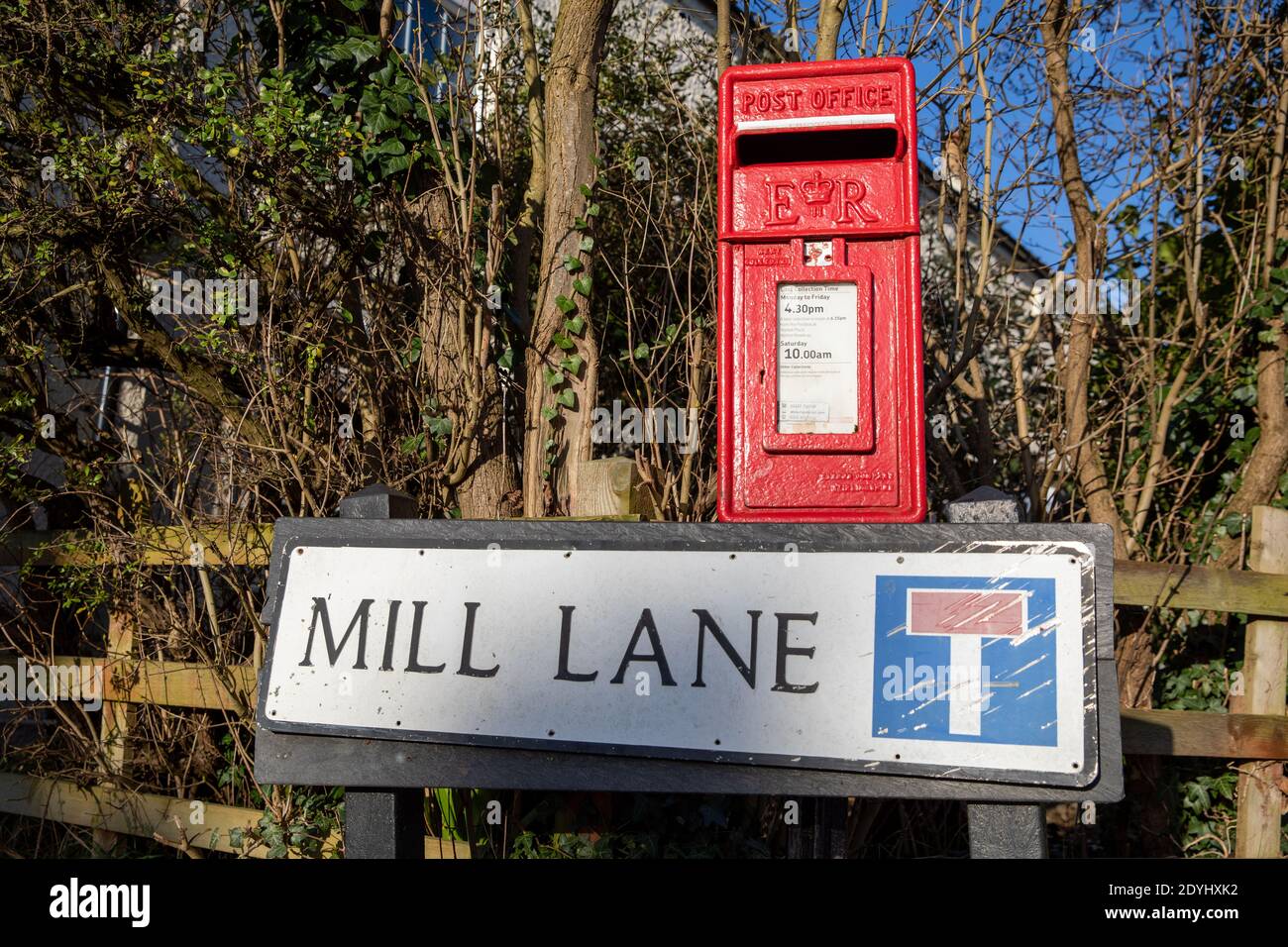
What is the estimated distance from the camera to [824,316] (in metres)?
2.67

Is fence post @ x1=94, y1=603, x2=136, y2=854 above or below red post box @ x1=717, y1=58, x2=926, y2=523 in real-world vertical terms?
below

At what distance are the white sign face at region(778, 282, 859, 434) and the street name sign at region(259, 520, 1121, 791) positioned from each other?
2.11 ft

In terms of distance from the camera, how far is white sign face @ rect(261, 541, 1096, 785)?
191 centimetres

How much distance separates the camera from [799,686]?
2.00m

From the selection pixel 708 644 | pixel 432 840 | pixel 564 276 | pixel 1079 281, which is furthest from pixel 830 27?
pixel 432 840

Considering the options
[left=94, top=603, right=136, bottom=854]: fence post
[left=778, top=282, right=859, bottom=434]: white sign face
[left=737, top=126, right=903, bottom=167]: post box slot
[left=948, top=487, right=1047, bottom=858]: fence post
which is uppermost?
[left=737, top=126, right=903, bottom=167]: post box slot

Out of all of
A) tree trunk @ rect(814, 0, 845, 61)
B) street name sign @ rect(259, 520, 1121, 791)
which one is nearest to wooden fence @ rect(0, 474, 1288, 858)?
street name sign @ rect(259, 520, 1121, 791)

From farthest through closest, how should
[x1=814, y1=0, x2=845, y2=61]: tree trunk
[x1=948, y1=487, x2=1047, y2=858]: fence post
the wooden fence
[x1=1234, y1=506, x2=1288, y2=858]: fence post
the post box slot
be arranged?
[x1=814, y1=0, x2=845, y2=61]: tree trunk
[x1=1234, y1=506, x2=1288, y2=858]: fence post
the wooden fence
the post box slot
[x1=948, y1=487, x2=1047, y2=858]: fence post

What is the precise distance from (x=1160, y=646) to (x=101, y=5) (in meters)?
5.79

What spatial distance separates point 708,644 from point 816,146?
5.47 ft

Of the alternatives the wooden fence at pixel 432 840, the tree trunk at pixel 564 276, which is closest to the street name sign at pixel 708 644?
the wooden fence at pixel 432 840

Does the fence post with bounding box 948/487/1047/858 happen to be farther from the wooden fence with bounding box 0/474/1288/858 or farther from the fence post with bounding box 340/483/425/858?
the wooden fence with bounding box 0/474/1288/858

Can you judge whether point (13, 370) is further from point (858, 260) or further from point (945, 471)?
point (945, 471)
